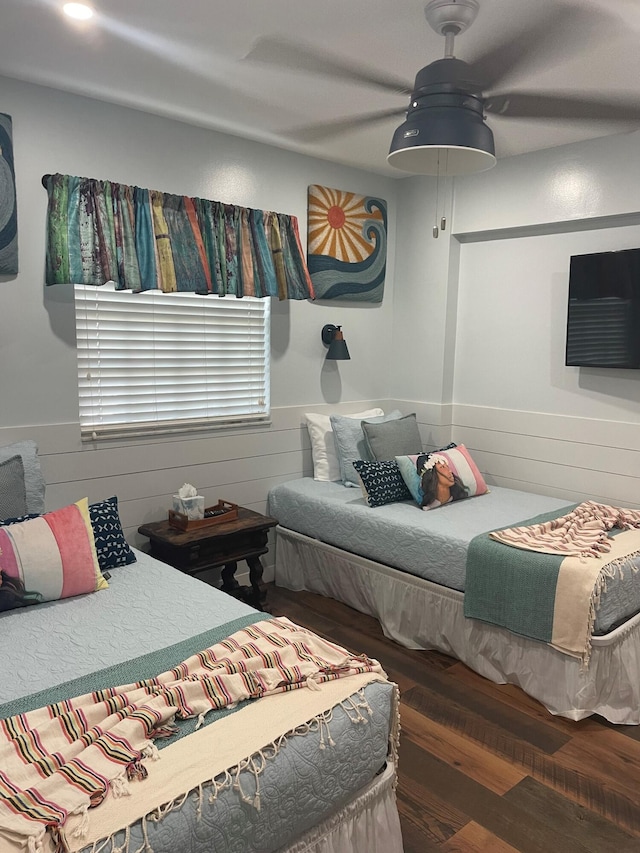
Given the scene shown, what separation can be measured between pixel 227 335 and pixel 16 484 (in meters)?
1.51

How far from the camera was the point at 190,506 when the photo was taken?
3.32 metres

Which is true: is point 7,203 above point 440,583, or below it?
above

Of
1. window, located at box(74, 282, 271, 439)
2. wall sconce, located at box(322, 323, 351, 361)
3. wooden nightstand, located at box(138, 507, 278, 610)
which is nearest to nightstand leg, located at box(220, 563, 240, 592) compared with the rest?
wooden nightstand, located at box(138, 507, 278, 610)

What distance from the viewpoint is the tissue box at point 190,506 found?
3311 millimetres

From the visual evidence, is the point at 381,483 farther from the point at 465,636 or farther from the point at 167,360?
the point at 167,360

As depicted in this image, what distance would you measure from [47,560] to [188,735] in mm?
1011

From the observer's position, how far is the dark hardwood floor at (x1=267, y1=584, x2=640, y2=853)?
6.76ft

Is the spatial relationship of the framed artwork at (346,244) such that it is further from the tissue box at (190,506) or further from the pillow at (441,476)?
the tissue box at (190,506)

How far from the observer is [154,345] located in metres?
3.44

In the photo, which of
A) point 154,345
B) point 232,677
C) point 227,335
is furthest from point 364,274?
point 232,677

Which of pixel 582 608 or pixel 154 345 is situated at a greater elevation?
pixel 154 345

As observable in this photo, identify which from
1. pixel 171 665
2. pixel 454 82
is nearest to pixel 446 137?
pixel 454 82

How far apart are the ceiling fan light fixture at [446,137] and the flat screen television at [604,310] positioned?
1.48 meters

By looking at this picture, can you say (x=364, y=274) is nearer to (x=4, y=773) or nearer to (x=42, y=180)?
(x=42, y=180)
